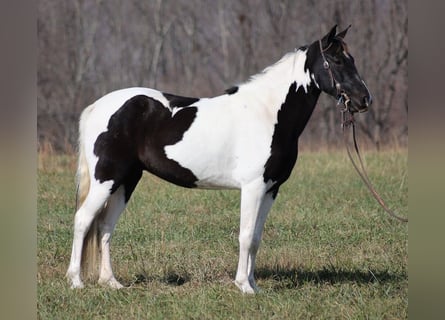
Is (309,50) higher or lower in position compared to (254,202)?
higher

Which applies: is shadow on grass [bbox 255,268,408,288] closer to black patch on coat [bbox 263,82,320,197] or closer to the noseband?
black patch on coat [bbox 263,82,320,197]

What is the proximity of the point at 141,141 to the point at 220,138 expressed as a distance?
1.59 feet

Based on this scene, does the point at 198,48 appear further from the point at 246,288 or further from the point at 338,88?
the point at 246,288

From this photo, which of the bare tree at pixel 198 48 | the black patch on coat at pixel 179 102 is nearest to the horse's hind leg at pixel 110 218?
the black patch on coat at pixel 179 102

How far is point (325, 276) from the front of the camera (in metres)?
3.97

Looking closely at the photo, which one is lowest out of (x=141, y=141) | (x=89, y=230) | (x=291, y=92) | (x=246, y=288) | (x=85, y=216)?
(x=246, y=288)

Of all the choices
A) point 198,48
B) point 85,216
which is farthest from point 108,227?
point 198,48

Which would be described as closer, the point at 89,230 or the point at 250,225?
the point at 250,225

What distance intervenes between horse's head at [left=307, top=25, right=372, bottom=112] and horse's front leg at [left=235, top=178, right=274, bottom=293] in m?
0.66
